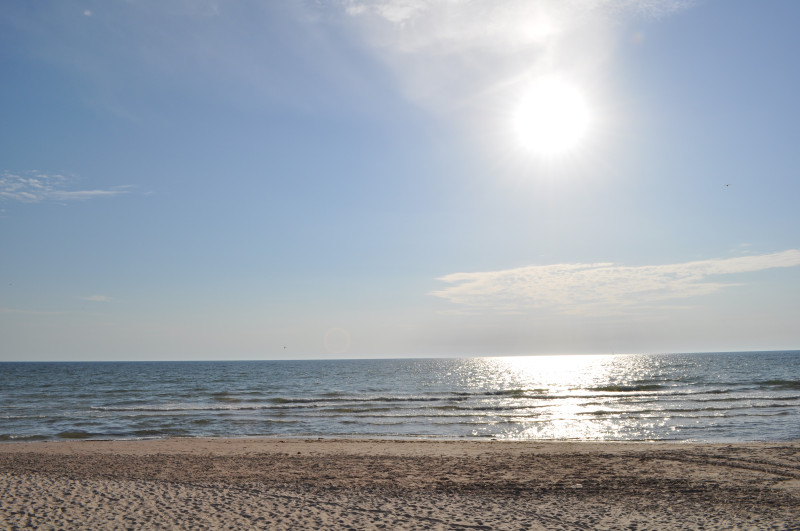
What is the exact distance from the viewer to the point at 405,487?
13.0 m

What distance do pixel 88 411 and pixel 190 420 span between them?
1009cm

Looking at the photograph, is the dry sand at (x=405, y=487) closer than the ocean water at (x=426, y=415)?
Yes

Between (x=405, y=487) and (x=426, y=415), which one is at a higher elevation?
(x=405, y=487)

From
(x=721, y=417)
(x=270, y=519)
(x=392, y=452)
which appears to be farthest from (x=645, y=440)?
(x=270, y=519)

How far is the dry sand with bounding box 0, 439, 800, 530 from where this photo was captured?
9961mm

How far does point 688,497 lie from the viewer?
12.0 metres

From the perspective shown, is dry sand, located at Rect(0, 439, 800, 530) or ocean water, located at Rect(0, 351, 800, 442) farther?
ocean water, located at Rect(0, 351, 800, 442)

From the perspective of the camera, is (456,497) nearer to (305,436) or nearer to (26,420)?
(305,436)

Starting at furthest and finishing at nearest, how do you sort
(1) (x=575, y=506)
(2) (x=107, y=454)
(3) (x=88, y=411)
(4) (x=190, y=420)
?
(3) (x=88, y=411)
(4) (x=190, y=420)
(2) (x=107, y=454)
(1) (x=575, y=506)

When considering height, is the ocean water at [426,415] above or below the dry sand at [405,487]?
below

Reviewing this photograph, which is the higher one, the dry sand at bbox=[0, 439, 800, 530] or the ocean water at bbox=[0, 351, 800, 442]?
the dry sand at bbox=[0, 439, 800, 530]

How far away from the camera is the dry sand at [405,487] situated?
32.7 ft

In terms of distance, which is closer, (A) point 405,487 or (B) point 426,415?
(A) point 405,487

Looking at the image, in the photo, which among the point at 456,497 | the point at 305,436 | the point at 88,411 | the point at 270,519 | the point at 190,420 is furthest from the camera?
the point at 88,411
